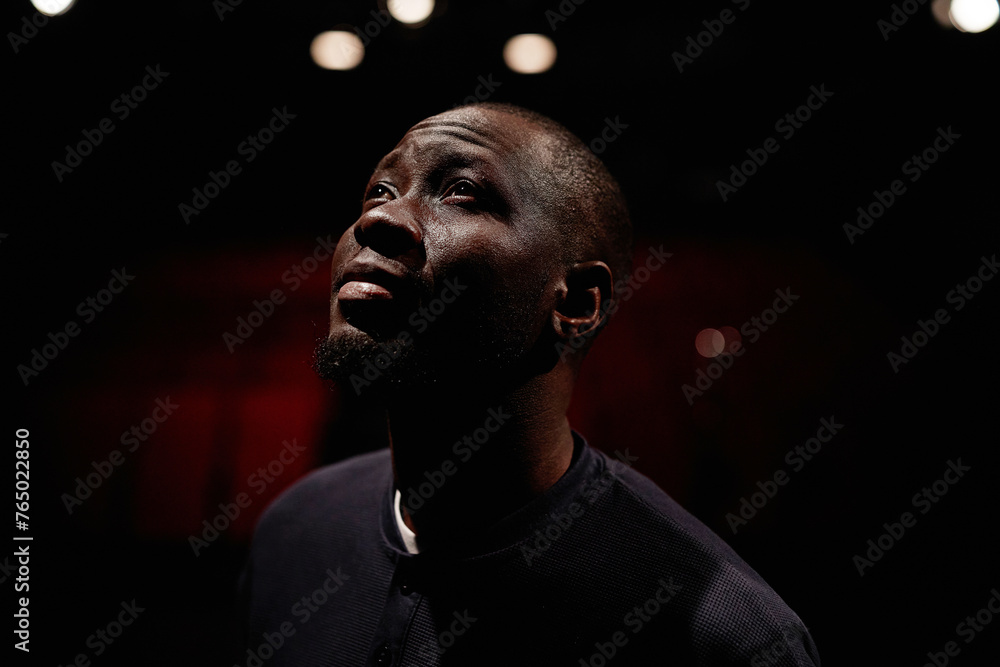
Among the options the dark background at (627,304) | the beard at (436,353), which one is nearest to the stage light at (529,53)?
the dark background at (627,304)

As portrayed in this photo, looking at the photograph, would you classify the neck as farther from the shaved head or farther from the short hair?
the short hair

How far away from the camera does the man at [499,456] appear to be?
121 cm

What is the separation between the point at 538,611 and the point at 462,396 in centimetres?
49

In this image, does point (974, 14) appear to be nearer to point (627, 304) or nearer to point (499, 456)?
point (627, 304)

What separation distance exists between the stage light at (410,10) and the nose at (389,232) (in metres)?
1.84

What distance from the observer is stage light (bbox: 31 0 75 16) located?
87.7 inches

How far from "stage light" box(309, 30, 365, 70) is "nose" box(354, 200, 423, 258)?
2002mm

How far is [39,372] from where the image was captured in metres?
3.81

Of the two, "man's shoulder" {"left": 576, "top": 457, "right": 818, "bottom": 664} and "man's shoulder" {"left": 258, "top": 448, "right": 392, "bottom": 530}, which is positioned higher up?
"man's shoulder" {"left": 576, "top": 457, "right": 818, "bottom": 664}

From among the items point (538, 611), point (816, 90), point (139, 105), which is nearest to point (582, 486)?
point (538, 611)

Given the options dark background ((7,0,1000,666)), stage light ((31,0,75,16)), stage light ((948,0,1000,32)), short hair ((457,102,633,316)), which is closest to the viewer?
short hair ((457,102,633,316))

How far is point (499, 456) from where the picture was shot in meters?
1.37

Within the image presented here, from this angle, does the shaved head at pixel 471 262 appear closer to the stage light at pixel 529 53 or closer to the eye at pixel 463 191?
the eye at pixel 463 191

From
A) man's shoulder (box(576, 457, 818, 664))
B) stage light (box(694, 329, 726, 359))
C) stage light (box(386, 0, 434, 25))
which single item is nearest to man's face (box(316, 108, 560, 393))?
man's shoulder (box(576, 457, 818, 664))
